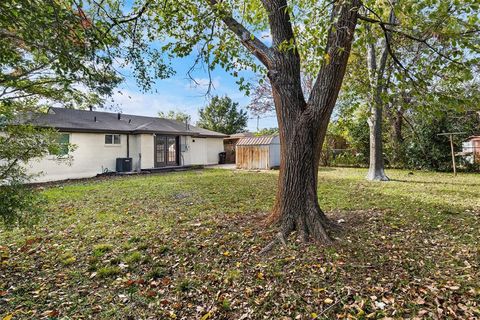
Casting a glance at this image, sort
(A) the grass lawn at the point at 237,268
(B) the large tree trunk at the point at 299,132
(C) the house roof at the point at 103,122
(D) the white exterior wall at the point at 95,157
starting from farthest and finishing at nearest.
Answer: (C) the house roof at the point at 103,122 < (D) the white exterior wall at the point at 95,157 < (B) the large tree trunk at the point at 299,132 < (A) the grass lawn at the point at 237,268

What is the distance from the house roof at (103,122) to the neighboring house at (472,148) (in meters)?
15.1

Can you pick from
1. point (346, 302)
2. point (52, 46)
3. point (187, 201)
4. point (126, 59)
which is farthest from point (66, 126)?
point (346, 302)

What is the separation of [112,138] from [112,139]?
0.06 metres

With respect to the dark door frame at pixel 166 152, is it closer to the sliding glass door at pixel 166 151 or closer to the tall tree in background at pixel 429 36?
the sliding glass door at pixel 166 151

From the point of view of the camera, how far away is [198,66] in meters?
4.80

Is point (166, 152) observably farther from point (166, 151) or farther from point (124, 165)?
point (124, 165)

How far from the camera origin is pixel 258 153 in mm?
16031

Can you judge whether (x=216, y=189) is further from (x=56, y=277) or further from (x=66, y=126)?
(x=66, y=126)

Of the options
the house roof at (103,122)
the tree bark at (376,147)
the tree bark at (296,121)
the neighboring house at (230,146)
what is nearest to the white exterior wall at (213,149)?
the neighboring house at (230,146)

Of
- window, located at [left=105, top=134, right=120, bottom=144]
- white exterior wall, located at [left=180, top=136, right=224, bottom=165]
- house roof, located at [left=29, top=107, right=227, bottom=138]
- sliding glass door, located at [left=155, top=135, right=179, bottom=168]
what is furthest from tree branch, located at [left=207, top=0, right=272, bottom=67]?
white exterior wall, located at [left=180, top=136, right=224, bottom=165]

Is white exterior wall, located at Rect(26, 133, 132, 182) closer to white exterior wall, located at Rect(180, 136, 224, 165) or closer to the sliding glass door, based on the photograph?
the sliding glass door

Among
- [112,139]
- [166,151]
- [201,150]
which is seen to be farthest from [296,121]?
[201,150]

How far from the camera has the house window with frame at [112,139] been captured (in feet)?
46.8

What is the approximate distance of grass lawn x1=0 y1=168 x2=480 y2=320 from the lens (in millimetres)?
2395
